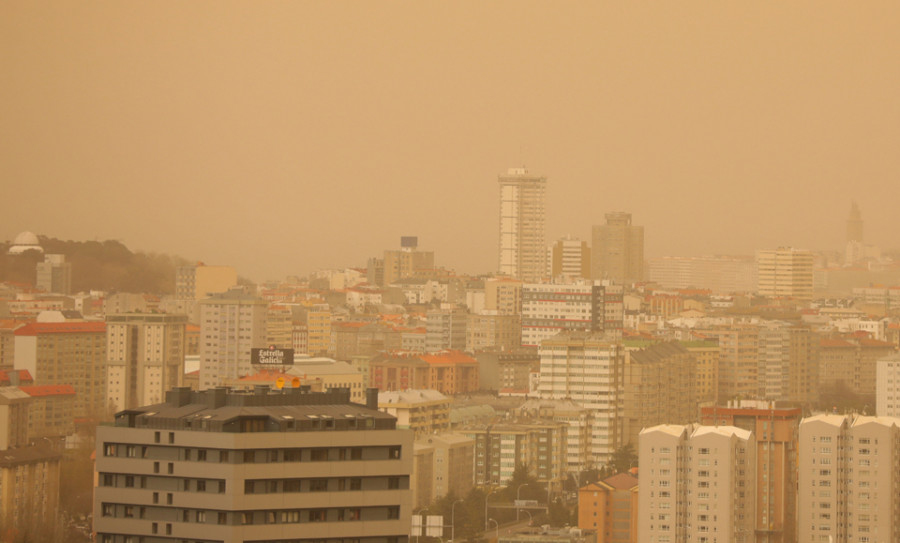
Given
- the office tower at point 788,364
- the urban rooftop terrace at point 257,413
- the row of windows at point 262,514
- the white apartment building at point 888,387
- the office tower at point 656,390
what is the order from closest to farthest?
the row of windows at point 262,514, the urban rooftop terrace at point 257,413, the office tower at point 656,390, the white apartment building at point 888,387, the office tower at point 788,364

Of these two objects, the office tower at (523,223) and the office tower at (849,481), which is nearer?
the office tower at (849,481)

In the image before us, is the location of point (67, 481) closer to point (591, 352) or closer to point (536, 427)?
point (536, 427)

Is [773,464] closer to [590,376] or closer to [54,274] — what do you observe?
[590,376]

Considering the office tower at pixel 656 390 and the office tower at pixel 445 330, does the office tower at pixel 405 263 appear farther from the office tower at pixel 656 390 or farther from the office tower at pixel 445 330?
the office tower at pixel 656 390

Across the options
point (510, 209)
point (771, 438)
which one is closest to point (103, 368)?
point (771, 438)

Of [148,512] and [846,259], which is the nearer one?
[148,512]

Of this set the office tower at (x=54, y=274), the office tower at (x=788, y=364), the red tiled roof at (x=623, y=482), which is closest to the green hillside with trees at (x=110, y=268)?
the office tower at (x=54, y=274)

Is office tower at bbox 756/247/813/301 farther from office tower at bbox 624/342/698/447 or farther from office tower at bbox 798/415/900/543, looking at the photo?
office tower at bbox 798/415/900/543

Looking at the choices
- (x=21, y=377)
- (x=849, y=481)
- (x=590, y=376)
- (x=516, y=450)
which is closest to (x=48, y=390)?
(x=21, y=377)
